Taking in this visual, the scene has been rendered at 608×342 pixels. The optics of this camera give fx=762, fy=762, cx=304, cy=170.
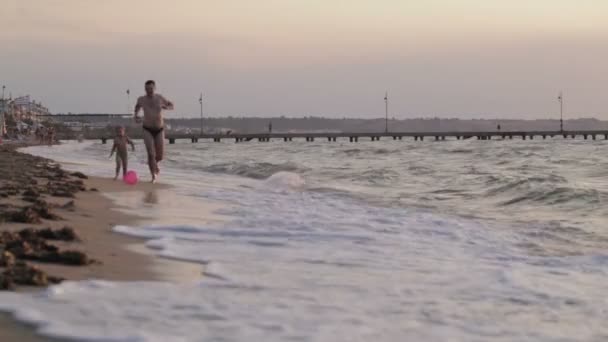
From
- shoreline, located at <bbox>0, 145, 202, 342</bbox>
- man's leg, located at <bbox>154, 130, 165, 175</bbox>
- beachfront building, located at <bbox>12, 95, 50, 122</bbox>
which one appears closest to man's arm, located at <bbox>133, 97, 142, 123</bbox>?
man's leg, located at <bbox>154, 130, 165, 175</bbox>

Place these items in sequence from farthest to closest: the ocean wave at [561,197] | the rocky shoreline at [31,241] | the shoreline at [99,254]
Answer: the ocean wave at [561,197] → the rocky shoreline at [31,241] → the shoreline at [99,254]

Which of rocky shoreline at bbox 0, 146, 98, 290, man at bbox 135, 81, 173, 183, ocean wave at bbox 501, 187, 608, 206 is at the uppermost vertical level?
man at bbox 135, 81, 173, 183

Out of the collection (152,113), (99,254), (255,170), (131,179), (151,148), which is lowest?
(255,170)

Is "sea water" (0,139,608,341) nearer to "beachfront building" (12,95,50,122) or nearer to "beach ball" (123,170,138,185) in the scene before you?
"beach ball" (123,170,138,185)

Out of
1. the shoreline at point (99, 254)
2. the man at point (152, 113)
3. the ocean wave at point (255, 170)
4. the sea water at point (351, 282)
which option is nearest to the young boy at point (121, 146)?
the man at point (152, 113)

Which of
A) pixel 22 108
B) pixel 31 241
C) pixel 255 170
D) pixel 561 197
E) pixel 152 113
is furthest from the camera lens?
pixel 22 108

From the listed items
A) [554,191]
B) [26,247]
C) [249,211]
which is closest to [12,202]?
[249,211]

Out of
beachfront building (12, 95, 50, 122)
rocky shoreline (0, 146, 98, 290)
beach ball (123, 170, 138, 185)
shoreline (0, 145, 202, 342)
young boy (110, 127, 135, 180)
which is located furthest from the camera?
beachfront building (12, 95, 50, 122)

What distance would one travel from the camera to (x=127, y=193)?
10477 millimetres

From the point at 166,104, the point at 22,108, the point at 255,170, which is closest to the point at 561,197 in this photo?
the point at 166,104

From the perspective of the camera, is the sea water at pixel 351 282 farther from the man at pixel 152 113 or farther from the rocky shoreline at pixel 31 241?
the man at pixel 152 113

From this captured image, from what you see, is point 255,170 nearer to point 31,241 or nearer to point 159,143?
point 159,143

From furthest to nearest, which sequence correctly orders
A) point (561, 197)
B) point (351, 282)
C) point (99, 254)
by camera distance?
point (561, 197) < point (99, 254) < point (351, 282)

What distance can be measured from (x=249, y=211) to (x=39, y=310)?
5339 mm
